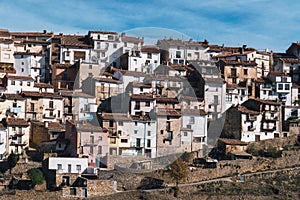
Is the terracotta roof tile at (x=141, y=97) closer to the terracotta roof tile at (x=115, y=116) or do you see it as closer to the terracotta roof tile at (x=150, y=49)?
the terracotta roof tile at (x=115, y=116)

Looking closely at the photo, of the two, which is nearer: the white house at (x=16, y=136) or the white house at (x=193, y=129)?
the white house at (x=16, y=136)

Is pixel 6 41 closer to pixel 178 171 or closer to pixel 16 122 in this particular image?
pixel 16 122

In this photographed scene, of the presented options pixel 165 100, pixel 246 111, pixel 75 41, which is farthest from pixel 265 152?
pixel 75 41

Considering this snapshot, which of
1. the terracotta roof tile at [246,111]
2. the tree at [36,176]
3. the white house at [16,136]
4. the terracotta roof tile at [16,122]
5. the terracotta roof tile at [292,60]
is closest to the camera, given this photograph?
the tree at [36,176]

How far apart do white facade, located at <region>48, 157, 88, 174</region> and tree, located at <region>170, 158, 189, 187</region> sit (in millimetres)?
5799

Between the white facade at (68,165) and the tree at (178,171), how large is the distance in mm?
5799

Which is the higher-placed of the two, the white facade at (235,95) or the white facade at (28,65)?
the white facade at (28,65)

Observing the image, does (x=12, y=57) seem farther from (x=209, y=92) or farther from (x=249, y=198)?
(x=249, y=198)

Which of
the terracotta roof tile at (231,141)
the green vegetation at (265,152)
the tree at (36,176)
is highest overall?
the terracotta roof tile at (231,141)

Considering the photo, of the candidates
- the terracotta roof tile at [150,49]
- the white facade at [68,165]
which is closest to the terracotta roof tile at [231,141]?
the white facade at [68,165]

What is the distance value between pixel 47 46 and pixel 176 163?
67.8 ft

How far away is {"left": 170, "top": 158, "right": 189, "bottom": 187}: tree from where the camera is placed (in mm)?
43250

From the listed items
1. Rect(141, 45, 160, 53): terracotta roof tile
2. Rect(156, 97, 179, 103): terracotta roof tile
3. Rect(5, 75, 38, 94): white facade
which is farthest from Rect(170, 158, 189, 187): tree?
Rect(141, 45, 160, 53): terracotta roof tile

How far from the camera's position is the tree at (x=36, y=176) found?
42.4 metres
